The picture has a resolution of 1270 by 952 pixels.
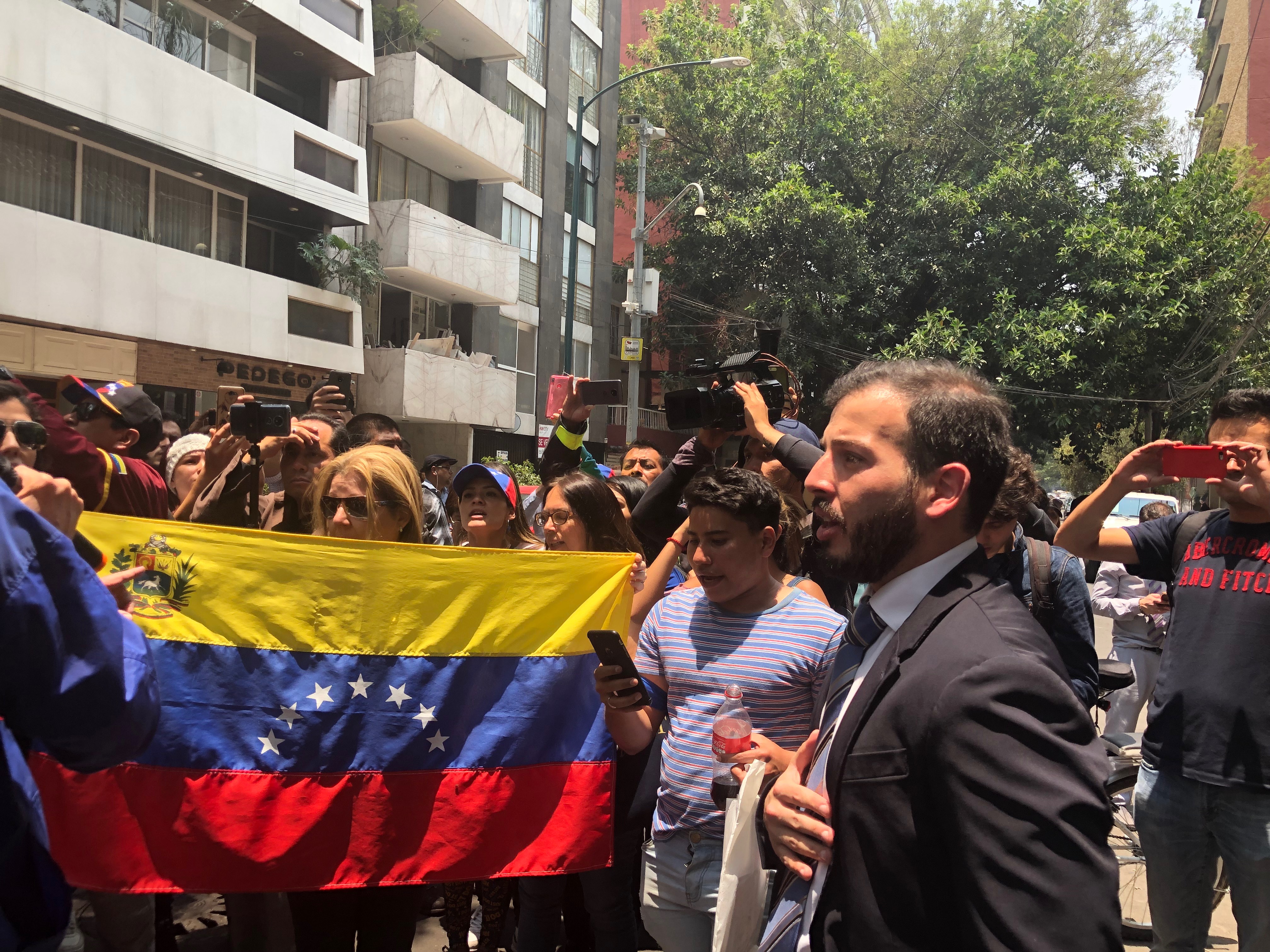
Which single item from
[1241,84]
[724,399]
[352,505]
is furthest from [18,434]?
[1241,84]

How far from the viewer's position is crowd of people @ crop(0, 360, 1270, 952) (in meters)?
1.47

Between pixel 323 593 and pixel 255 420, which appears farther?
pixel 255 420

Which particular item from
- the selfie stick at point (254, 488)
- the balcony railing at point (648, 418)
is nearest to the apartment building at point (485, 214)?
the balcony railing at point (648, 418)

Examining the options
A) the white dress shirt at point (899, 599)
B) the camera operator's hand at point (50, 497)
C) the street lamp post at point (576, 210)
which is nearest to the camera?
the white dress shirt at point (899, 599)

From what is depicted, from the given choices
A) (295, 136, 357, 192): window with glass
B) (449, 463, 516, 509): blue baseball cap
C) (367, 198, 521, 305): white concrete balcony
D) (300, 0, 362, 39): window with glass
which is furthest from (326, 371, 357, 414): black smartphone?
(449, 463, 516, 509): blue baseball cap

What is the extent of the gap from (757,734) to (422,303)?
72.6 ft

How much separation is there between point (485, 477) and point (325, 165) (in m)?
16.2

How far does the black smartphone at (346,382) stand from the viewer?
19875mm

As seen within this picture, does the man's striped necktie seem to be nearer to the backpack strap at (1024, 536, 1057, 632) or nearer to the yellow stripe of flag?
the yellow stripe of flag

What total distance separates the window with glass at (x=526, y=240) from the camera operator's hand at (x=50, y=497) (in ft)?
79.8

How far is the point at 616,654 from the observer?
8.89 ft

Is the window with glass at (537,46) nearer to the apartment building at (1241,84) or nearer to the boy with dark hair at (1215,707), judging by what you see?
the apartment building at (1241,84)

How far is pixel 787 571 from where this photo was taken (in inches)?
142

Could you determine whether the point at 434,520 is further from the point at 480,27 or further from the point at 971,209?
the point at 971,209
